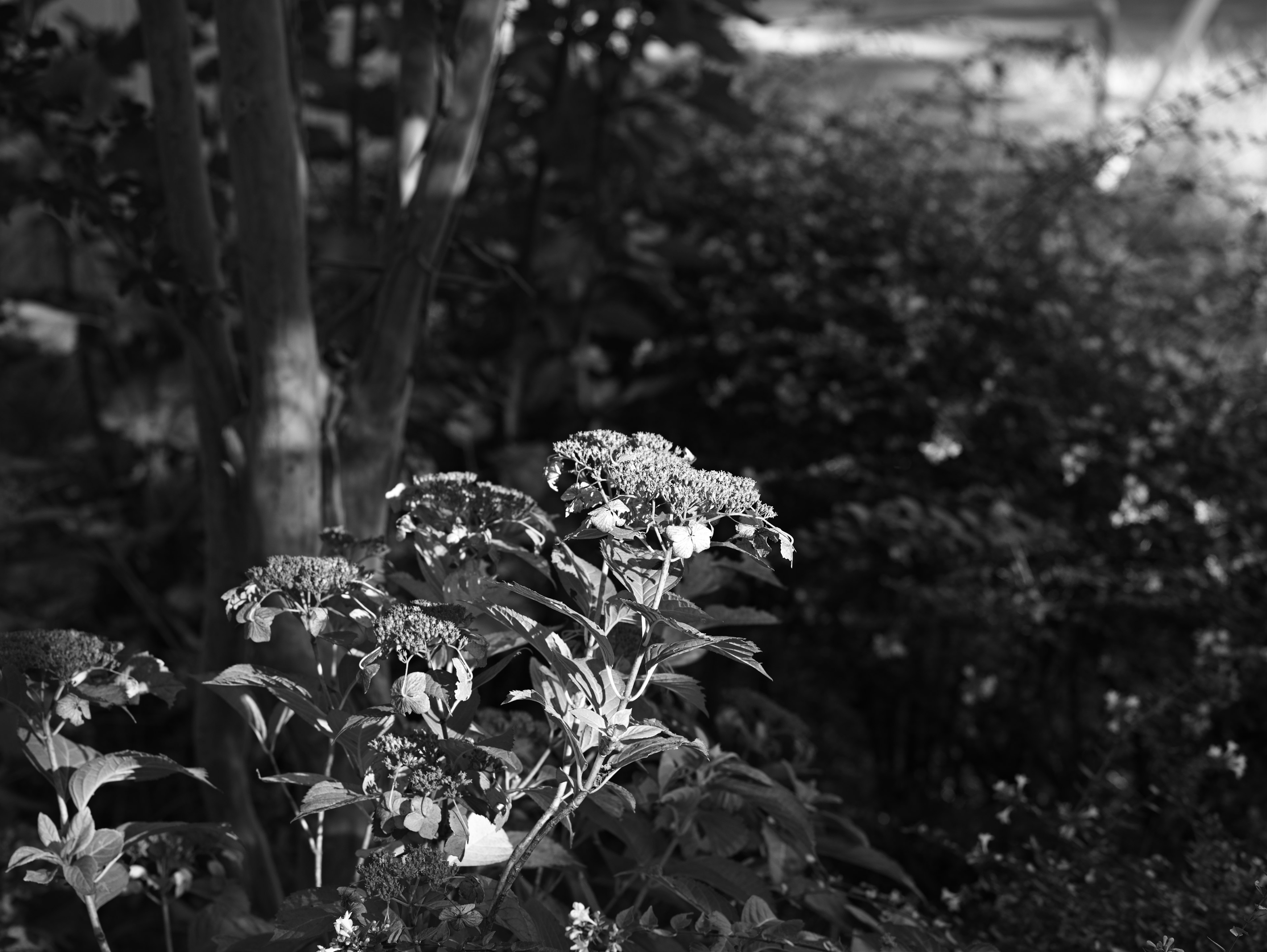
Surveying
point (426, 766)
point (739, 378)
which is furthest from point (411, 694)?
point (739, 378)

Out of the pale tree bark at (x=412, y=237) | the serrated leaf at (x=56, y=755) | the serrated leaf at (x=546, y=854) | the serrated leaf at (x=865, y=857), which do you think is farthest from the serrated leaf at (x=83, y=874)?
the serrated leaf at (x=865, y=857)

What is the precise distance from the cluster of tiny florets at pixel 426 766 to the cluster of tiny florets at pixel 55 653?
344 mm

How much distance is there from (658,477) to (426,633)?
268mm

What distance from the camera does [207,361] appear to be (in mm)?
2033

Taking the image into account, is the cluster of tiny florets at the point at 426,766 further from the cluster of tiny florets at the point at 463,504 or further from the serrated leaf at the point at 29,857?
the serrated leaf at the point at 29,857

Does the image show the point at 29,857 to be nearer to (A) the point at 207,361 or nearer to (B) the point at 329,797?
(B) the point at 329,797

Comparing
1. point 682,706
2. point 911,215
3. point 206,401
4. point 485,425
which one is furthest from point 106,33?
point 682,706

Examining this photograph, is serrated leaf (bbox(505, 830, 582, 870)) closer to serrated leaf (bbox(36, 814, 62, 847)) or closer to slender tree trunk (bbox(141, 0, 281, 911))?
serrated leaf (bbox(36, 814, 62, 847))

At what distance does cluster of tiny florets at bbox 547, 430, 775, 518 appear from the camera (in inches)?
45.5

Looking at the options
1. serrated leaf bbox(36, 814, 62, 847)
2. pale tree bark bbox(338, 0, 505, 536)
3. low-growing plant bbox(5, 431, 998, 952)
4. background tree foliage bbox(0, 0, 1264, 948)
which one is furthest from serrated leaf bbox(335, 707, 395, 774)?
pale tree bark bbox(338, 0, 505, 536)

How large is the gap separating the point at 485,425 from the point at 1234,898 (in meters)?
1.92

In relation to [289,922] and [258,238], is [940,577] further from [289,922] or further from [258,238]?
[289,922]

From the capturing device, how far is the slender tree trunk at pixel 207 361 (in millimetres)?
2004

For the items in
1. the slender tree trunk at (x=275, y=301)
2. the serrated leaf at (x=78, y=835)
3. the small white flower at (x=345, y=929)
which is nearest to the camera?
the small white flower at (x=345, y=929)
